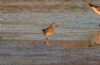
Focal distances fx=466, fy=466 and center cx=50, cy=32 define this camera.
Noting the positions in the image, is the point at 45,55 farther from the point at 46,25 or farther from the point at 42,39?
the point at 46,25

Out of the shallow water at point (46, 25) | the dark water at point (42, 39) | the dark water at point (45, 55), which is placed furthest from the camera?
the shallow water at point (46, 25)

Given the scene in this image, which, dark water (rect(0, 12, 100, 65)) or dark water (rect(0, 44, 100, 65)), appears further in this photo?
dark water (rect(0, 12, 100, 65))

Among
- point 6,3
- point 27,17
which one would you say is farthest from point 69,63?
point 6,3

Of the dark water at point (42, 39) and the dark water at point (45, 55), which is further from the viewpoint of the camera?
the dark water at point (42, 39)

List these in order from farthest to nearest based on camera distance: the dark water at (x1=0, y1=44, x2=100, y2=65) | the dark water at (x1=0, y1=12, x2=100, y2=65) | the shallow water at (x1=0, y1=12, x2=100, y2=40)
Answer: the shallow water at (x1=0, y1=12, x2=100, y2=40) → the dark water at (x1=0, y1=12, x2=100, y2=65) → the dark water at (x1=0, y1=44, x2=100, y2=65)

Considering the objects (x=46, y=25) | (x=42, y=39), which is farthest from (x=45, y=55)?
(x=46, y=25)

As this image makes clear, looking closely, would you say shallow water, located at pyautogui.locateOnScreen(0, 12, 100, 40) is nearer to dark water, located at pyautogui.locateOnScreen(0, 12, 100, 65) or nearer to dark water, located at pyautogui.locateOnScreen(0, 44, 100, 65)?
dark water, located at pyautogui.locateOnScreen(0, 12, 100, 65)

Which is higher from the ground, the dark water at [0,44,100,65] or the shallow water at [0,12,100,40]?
the dark water at [0,44,100,65]

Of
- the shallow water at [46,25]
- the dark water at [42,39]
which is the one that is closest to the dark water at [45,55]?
the dark water at [42,39]

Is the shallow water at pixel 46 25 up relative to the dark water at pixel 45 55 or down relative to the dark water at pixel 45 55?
down

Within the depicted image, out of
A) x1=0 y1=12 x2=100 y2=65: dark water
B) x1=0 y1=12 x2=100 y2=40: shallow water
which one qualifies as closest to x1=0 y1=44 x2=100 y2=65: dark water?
x1=0 y1=12 x2=100 y2=65: dark water

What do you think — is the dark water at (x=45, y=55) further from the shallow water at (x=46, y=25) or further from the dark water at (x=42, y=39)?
the shallow water at (x=46, y=25)

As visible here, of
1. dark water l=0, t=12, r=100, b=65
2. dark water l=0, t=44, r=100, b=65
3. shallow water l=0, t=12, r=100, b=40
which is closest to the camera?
dark water l=0, t=44, r=100, b=65

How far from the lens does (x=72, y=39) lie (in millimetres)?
16109
